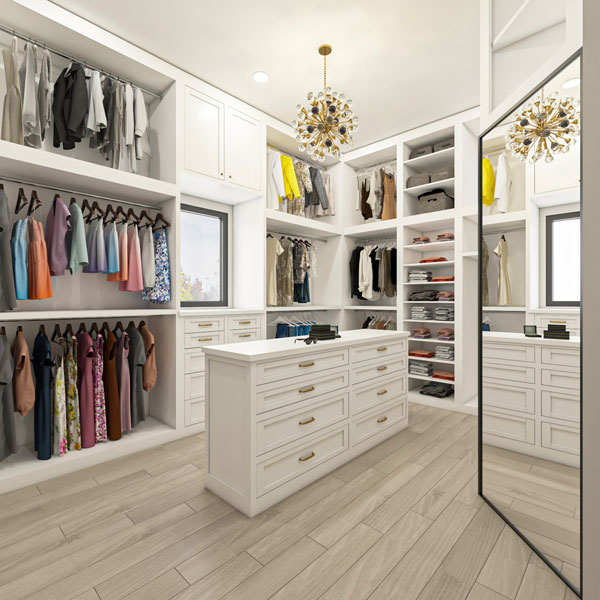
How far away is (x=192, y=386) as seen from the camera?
320cm

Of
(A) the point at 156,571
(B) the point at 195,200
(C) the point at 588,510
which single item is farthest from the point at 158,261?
(C) the point at 588,510

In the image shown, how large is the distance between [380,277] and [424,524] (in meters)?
3.18

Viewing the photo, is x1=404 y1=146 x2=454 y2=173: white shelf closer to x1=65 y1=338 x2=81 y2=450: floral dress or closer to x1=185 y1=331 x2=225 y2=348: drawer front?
x1=185 y1=331 x2=225 y2=348: drawer front

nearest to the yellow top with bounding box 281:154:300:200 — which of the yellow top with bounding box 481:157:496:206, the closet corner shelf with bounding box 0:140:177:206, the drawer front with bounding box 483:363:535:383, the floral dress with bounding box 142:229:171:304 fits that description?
the closet corner shelf with bounding box 0:140:177:206

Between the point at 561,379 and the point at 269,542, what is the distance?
59.7 inches

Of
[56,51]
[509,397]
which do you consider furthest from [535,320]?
[56,51]

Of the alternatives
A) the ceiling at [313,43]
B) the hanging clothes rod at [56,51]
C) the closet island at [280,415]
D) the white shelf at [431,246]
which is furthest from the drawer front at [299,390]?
the hanging clothes rod at [56,51]

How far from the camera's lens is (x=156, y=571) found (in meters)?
1.54

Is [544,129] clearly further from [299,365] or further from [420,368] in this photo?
[420,368]

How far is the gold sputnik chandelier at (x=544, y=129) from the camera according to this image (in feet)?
4.62

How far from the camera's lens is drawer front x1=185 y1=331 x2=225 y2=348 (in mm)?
3166

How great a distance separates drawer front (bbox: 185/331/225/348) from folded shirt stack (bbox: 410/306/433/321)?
7.65 ft

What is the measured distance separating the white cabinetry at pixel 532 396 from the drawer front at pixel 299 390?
907 millimetres

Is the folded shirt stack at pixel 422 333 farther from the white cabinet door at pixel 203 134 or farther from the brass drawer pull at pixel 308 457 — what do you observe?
the white cabinet door at pixel 203 134
